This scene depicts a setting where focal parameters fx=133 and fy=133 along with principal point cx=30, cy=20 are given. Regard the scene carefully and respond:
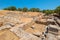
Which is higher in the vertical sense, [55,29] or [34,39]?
[55,29]

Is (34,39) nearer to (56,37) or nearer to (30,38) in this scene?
(30,38)

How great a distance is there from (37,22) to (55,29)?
537 inches

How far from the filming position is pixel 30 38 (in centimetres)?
1845

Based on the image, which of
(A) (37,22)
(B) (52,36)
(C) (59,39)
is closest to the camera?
(C) (59,39)

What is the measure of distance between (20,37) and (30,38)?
1475 mm

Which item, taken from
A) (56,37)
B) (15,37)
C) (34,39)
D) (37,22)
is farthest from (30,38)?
(37,22)

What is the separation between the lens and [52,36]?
17.5 metres

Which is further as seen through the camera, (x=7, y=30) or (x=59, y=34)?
(x=7, y=30)

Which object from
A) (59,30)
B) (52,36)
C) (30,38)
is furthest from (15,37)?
(59,30)

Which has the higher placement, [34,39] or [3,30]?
[3,30]

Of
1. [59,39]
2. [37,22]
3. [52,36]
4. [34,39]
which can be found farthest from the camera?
[37,22]

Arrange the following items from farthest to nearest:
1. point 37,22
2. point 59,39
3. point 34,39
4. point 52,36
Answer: point 37,22 < point 34,39 < point 52,36 < point 59,39

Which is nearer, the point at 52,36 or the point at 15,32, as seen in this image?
the point at 52,36

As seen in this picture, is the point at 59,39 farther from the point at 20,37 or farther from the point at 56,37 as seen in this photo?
the point at 20,37
